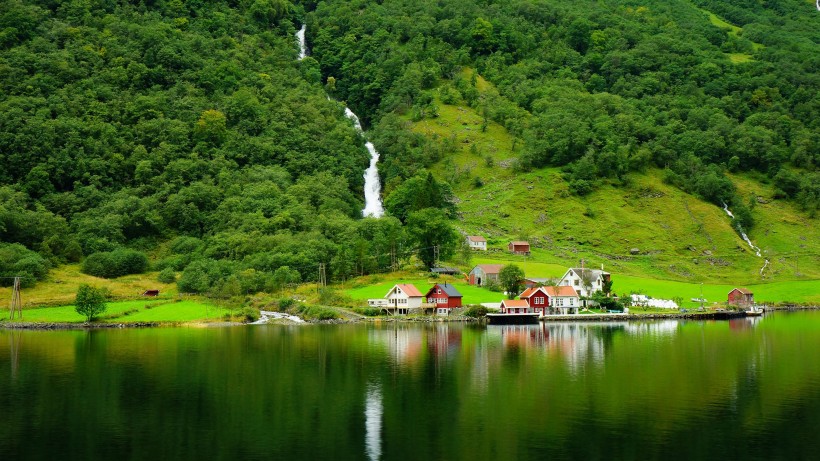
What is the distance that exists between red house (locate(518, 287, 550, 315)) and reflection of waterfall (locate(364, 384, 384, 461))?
53984mm

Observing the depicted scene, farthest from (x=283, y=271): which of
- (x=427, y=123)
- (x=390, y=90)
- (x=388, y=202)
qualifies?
(x=390, y=90)

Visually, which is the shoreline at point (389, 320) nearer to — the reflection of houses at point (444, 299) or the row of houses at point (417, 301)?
the reflection of houses at point (444, 299)

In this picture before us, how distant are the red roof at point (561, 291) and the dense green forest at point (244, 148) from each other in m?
19.3

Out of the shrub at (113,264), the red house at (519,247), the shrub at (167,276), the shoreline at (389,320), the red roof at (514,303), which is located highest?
the red house at (519,247)

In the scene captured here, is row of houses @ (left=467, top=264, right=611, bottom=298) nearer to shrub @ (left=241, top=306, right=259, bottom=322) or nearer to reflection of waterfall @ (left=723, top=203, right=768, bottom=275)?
shrub @ (left=241, top=306, right=259, bottom=322)

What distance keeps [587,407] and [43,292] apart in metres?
84.7

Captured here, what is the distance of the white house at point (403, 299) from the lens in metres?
102

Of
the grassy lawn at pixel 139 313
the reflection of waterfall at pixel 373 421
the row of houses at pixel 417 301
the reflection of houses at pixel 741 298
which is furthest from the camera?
the reflection of houses at pixel 741 298

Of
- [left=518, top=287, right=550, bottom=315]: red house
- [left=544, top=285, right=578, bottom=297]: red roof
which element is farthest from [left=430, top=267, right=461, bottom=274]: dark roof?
[left=544, top=285, right=578, bottom=297]: red roof

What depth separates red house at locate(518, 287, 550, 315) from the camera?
10350 centimetres

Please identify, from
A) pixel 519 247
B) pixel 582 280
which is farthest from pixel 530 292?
pixel 519 247

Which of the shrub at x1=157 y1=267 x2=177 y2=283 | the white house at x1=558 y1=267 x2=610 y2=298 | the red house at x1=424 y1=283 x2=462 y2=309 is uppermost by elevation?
the shrub at x1=157 y1=267 x2=177 y2=283

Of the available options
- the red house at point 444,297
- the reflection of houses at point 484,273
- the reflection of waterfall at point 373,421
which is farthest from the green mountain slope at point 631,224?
the reflection of waterfall at point 373,421

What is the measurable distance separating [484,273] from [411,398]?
67198mm
